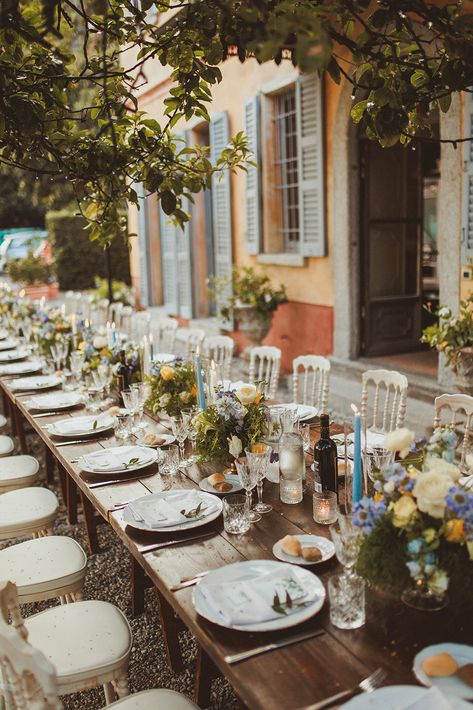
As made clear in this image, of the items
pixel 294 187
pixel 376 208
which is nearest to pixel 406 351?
pixel 376 208

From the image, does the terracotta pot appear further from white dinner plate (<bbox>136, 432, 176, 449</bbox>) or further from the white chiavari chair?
the white chiavari chair

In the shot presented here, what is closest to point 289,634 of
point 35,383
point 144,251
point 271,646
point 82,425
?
point 271,646

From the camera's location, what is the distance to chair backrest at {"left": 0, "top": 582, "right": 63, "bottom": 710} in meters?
1.36

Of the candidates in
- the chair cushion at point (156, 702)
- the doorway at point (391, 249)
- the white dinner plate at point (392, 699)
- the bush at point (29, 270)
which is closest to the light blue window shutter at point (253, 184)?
the doorway at point (391, 249)

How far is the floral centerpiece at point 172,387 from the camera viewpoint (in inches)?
126

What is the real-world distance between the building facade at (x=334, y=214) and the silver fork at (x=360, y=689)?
3.96 meters

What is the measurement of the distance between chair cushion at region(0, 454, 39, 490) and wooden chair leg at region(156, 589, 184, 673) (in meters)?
1.25

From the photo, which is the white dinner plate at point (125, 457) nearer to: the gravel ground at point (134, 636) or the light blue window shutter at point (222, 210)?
the gravel ground at point (134, 636)

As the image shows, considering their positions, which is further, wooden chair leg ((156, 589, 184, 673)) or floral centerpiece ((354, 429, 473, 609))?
wooden chair leg ((156, 589, 184, 673))

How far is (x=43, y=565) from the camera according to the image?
8.59ft

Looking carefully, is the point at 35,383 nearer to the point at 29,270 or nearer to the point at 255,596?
the point at 255,596

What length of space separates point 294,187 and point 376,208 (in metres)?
1.08

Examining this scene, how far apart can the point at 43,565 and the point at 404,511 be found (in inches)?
61.5

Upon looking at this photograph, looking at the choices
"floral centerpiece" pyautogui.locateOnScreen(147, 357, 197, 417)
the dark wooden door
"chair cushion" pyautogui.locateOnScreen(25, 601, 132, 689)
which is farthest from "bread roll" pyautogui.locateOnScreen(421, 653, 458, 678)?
the dark wooden door
